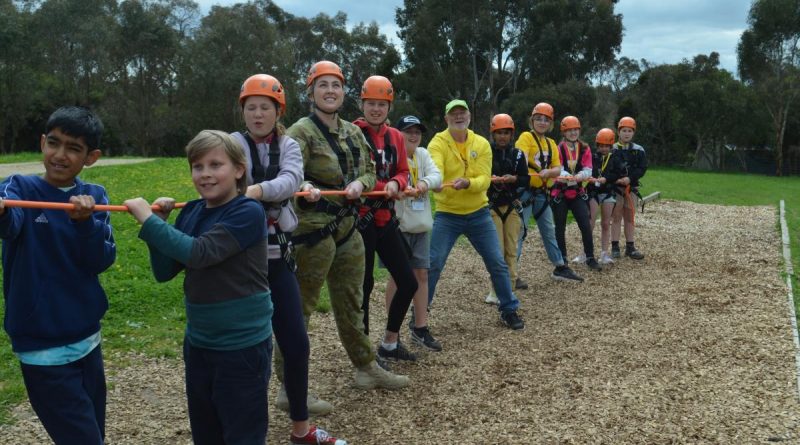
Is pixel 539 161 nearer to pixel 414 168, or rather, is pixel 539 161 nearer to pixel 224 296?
pixel 414 168

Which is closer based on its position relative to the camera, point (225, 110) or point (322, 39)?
point (225, 110)

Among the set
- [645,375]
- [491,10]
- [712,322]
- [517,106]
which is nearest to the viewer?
[645,375]

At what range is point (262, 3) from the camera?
5559cm

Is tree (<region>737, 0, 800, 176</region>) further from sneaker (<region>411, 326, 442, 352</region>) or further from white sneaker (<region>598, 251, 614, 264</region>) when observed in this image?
sneaker (<region>411, 326, 442, 352</region>)

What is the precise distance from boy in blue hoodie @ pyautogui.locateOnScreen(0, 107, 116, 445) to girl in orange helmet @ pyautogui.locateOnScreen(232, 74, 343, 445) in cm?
100

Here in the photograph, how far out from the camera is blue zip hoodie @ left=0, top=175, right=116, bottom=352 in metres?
2.91

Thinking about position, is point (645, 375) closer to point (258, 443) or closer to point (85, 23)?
point (258, 443)

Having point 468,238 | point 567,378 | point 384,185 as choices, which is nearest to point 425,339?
point 468,238

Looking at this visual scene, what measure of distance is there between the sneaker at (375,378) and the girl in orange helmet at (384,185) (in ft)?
2.12

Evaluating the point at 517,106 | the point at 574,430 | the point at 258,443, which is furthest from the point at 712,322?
the point at 517,106

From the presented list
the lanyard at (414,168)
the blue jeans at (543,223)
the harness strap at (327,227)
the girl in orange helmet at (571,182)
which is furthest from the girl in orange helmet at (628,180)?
the harness strap at (327,227)

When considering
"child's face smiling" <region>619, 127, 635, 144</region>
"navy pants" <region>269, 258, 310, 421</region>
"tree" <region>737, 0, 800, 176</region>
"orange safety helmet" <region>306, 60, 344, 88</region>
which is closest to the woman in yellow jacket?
"orange safety helmet" <region>306, 60, 344, 88</region>

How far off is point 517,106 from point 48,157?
40.3 metres

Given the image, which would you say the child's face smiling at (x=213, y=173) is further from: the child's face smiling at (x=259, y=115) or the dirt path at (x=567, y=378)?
the dirt path at (x=567, y=378)
